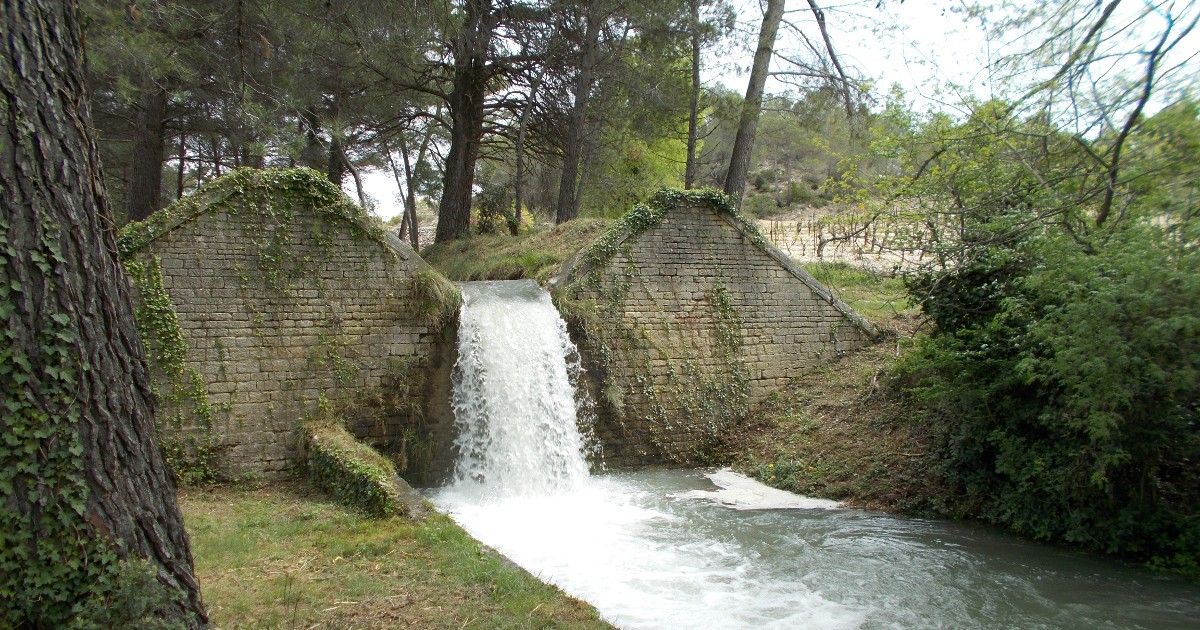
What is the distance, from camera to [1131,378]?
548 centimetres

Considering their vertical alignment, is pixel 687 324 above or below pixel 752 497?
above

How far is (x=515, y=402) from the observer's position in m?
8.55

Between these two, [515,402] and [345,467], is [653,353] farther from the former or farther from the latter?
[345,467]

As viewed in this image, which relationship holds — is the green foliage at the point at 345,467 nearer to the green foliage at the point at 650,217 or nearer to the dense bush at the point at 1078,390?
the green foliage at the point at 650,217

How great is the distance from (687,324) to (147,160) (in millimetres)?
9990

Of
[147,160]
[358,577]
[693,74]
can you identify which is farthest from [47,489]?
[693,74]

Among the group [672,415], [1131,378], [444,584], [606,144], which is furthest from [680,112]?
[444,584]

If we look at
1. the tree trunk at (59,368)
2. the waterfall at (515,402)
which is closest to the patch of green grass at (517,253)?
the waterfall at (515,402)

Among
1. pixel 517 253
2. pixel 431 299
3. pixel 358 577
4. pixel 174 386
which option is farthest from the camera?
pixel 517 253

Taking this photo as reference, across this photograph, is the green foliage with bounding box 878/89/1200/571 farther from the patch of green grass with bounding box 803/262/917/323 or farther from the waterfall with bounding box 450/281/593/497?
the patch of green grass with bounding box 803/262/917/323

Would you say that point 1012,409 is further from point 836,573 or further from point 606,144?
point 606,144

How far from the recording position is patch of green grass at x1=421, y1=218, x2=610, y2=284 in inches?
452

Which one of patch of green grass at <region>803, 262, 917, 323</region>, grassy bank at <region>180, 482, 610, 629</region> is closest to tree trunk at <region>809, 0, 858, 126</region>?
patch of green grass at <region>803, 262, 917, 323</region>

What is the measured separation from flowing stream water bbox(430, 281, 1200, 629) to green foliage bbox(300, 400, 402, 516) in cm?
102
